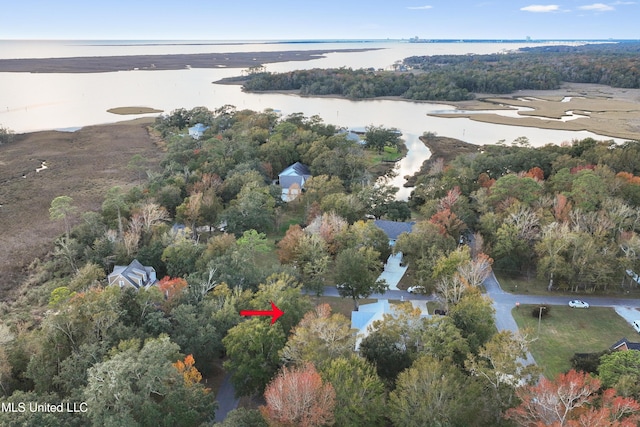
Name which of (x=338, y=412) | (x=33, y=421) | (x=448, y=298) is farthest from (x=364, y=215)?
(x=33, y=421)

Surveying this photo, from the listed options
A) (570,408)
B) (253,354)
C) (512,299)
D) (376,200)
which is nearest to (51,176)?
(376,200)

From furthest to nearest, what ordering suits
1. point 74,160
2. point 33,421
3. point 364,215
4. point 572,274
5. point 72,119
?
1. point 72,119
2. point 74,160
3. point 364,215
4. point 572,274
5. point 33,421

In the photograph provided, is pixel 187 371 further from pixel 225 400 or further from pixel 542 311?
pixel 542 311

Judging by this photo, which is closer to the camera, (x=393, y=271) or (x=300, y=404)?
(x=300, y=404)

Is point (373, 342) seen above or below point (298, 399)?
below

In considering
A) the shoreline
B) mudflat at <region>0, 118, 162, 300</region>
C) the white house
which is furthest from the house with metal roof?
the shoreline

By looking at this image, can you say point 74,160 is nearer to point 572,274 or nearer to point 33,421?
point 33,421
